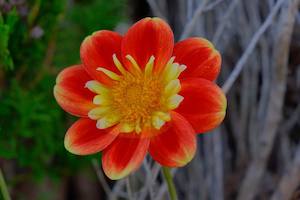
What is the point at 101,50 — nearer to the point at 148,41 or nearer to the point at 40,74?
the point at 148,41

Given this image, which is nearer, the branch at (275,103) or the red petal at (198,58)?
the red petal at (198,58)

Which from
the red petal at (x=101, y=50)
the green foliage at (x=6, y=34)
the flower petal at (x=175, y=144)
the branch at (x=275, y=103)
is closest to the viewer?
the flower petal at (x=175, y=144)

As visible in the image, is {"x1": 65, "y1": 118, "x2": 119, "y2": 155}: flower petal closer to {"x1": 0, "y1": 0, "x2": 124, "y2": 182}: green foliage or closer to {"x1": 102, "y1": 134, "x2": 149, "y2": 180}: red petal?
{"x1": 102, "y1": 134, "x2": 149, "y2": 180}: red petal

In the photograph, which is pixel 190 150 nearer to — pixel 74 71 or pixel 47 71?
pixel 74 71

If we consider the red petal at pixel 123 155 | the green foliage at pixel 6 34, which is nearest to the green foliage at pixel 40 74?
the green foliage at pixel 6 34

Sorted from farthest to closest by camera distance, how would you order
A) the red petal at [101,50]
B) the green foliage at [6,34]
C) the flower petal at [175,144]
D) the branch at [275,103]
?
the branch at [275,103] < the green foliage at [6,34] < the red petal at [101,50] < the flower petal at [175,144]

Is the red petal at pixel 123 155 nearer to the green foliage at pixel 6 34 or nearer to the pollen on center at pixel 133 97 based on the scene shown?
the pollen on center at pixel 133 97

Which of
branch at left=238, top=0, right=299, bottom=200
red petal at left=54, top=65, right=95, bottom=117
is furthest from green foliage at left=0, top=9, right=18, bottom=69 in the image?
branch at left=238, top=0, right=299, bottom=200
